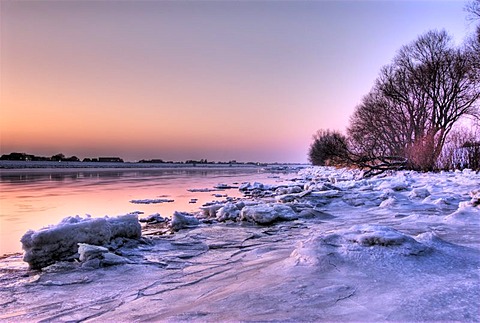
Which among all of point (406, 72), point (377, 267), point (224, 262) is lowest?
point (224, 262)

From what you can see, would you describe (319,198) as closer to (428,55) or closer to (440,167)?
(440,167)

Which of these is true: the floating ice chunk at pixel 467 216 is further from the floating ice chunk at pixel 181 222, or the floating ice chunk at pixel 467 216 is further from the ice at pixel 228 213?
the floating ice chunk at pixel 181 222

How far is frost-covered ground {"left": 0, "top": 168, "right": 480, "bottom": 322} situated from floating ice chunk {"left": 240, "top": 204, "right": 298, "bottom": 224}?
1.26 m

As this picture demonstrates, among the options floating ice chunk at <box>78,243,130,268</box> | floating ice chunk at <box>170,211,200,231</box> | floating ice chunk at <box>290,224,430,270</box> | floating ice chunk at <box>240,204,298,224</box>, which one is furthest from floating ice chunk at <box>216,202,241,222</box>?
floating ice chunk at <box>290,224,430,270</box>

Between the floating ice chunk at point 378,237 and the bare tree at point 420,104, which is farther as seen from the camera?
the bare tree at point 420,104

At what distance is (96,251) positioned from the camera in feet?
13.1

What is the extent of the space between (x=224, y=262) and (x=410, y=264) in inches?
79.2

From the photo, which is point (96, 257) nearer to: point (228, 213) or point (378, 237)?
point (378, 237)

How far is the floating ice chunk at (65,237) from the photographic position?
4.03 metres

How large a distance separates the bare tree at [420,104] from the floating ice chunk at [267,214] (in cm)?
1318

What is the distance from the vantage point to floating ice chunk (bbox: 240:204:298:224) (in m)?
6.71

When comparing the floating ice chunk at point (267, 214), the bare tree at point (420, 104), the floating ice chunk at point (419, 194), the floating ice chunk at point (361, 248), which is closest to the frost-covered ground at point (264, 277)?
the floating ice chunk at point (361, 248)

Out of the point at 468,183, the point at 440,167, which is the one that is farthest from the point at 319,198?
the point at 440,167

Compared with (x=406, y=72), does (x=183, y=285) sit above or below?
below
